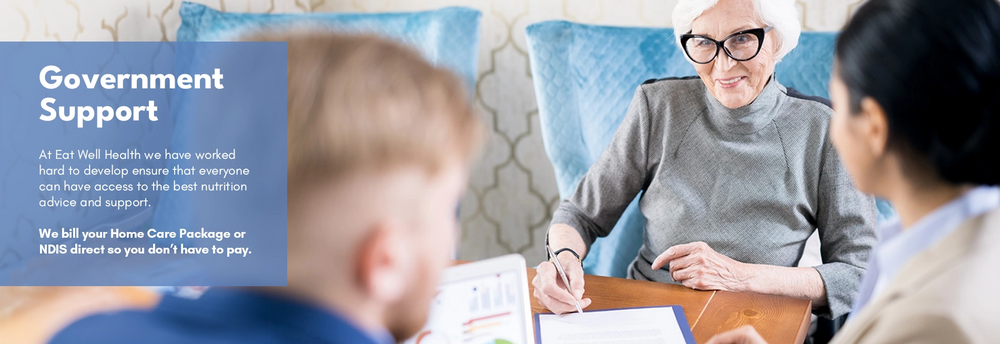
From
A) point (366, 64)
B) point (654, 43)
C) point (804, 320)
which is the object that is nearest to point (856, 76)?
point (366, 64)

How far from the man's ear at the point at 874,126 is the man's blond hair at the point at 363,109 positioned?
0.98 feet

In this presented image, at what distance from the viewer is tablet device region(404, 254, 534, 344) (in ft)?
2.97

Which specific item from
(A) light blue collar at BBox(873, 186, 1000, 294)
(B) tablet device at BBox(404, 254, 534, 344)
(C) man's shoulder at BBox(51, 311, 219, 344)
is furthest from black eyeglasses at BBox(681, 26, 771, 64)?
(C) man's shoulder at BBox(51, 311, 219, 344)

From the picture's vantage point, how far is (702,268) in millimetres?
1122

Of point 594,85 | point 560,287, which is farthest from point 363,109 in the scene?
point 594,85

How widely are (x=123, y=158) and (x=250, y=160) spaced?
1.51m

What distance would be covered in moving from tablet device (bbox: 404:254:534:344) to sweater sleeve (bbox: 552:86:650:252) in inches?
15.4

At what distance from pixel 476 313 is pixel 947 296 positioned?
0.61m

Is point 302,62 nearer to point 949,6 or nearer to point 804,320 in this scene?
point 949,6

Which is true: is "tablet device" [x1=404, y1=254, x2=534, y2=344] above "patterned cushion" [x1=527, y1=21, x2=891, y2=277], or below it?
below

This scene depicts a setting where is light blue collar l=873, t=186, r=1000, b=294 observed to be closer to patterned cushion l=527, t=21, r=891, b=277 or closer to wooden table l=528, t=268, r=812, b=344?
wooden table l=528, t=268, r=812, b=344

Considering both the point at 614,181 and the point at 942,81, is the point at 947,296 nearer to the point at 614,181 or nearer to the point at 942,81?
the point at 942,81

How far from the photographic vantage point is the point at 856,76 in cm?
52

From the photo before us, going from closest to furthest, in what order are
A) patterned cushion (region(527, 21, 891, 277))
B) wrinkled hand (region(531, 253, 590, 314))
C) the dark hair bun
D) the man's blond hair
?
the man's blond hair
the dark hair bun
wrinkled hand (region(531, 253, 590, 314))
patterned cushion (region(527, 21, 891, 277))
